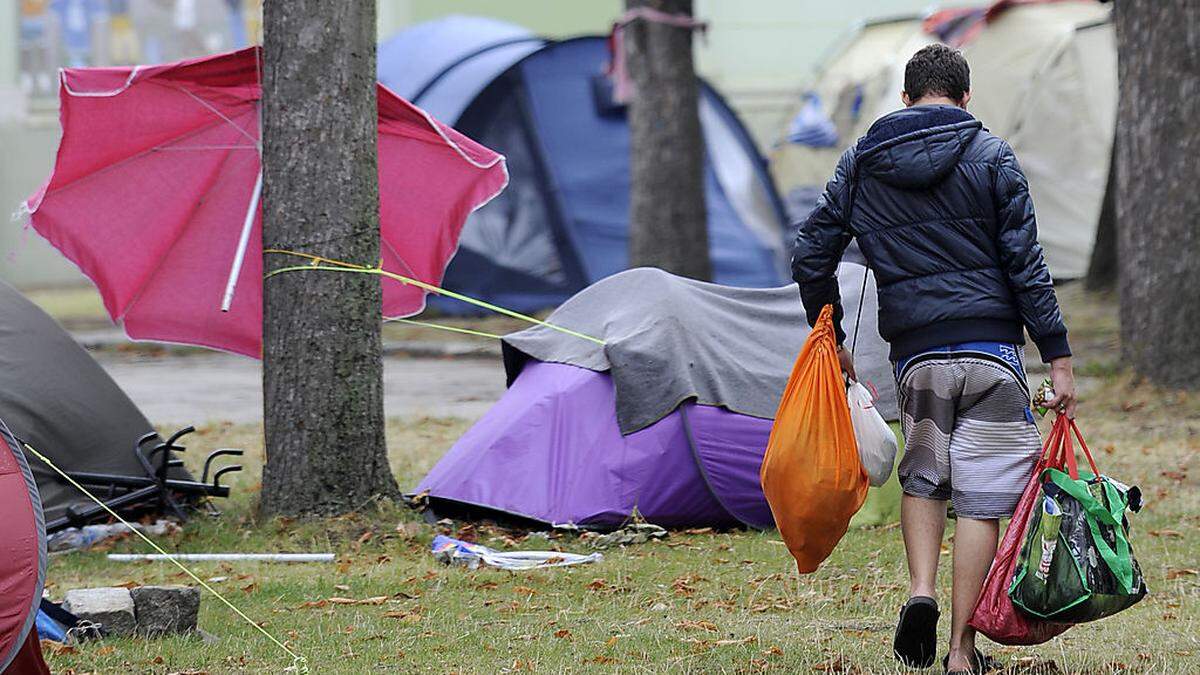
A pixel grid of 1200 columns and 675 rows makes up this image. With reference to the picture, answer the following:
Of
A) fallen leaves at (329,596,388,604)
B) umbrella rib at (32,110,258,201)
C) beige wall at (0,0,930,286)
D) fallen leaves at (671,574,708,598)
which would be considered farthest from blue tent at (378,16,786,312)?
fallen leaves at (329,596,388,604)

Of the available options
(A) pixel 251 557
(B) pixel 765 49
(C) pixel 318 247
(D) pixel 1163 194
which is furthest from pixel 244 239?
(B) pixel 765 49

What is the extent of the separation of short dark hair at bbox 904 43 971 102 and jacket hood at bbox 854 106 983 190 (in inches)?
2.4

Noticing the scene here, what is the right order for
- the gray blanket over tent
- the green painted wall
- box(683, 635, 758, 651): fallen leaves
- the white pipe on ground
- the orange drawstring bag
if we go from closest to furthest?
the orange drawstring bag → box(683, 635, 758, 651): fallen leaves → the white pipe on ground → the gray blanket over tent → the green painted wall

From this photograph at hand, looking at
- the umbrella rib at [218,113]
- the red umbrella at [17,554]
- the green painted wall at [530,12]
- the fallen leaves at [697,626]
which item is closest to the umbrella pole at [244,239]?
the umbrella rib at [218,113]

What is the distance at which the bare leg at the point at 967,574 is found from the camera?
446 centimetres

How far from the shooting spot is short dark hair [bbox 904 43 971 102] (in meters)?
4.60

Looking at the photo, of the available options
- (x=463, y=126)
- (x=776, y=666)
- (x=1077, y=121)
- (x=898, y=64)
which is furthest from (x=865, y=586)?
(x=898, y=64)

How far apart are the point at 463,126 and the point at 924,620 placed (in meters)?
12.6

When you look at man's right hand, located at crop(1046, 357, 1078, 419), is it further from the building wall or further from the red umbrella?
the building wall

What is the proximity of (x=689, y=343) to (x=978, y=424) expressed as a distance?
2.57 meters

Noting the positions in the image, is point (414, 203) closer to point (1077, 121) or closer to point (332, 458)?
point (332, 458)

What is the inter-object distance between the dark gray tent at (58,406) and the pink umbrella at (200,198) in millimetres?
316

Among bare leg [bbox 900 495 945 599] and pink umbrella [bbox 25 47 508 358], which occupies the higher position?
pink umbrella [bbox 25 47 508 358]

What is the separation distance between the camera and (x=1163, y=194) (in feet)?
32.8
